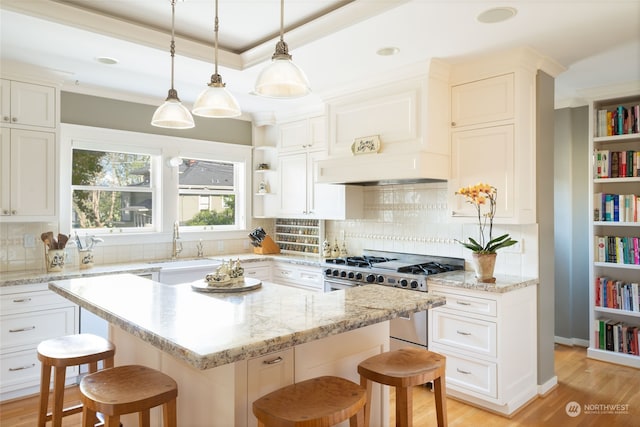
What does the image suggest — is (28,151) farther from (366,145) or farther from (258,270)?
(366,145)

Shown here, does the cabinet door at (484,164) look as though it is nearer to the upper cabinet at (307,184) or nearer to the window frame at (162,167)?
the upper cabinet at (307,184)

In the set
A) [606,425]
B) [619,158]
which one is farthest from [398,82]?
[606,425]

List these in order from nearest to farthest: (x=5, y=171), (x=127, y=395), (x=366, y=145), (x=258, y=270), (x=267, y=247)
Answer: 1. (x=127, y=395)
2. (x=5, y=171)
3. (x=366, y=145)
4. (x=258, y=270)
5. (x=267, y=247)

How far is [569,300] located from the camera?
4.55 metres

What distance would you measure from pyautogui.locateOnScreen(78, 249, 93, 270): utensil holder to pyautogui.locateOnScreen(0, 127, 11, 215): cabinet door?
2.14 ft

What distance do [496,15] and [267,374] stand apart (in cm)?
237

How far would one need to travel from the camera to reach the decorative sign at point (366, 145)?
12.0 feet

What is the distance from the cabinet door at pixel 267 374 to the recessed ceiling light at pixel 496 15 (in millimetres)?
2203

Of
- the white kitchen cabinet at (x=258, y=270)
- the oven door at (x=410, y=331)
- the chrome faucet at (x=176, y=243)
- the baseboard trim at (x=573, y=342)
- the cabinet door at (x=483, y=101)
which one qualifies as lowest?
the baseboard trim at (x=573, y=342)

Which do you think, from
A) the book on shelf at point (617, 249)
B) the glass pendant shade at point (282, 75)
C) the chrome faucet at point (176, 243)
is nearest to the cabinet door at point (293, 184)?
the chrome faucet at point (176, 243)

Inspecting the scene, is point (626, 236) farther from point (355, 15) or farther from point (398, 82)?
point (355, 15)

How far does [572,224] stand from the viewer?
4.52 m

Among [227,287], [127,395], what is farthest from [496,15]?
[127,395]

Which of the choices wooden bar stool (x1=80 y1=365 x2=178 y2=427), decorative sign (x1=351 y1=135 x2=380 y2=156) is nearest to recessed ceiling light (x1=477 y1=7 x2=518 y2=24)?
decorative sign (x1=351 y1=135 x2=380 y2=156)
